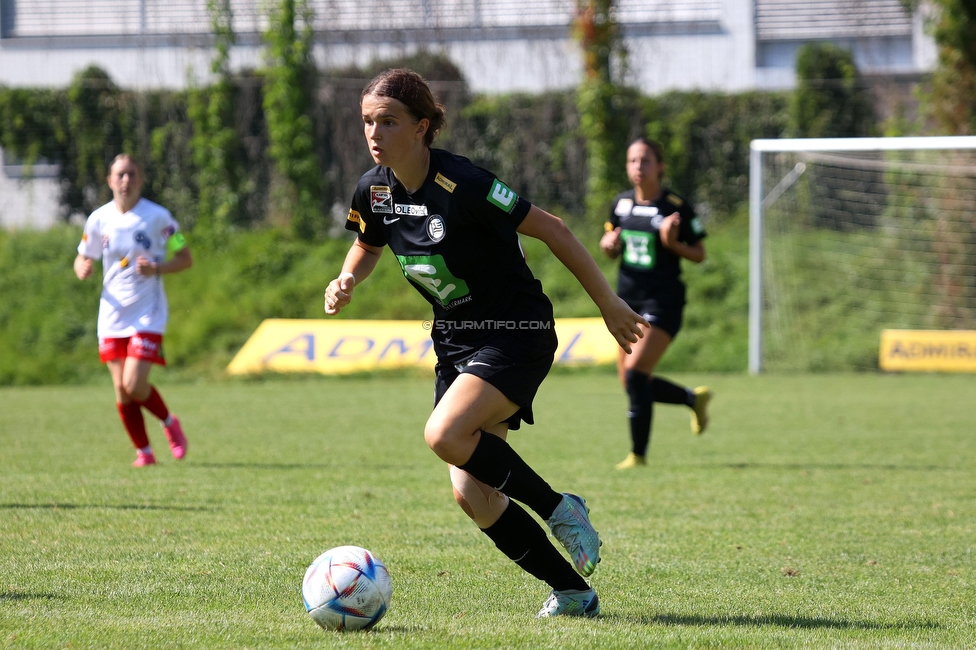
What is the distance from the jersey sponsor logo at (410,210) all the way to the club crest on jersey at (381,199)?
34 millimetres

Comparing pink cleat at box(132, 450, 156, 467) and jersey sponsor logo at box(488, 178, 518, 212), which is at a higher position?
jersey sponsor logo at box(488, 178, 518, 212)

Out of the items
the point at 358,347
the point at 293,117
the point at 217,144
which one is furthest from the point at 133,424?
the point at 217,144

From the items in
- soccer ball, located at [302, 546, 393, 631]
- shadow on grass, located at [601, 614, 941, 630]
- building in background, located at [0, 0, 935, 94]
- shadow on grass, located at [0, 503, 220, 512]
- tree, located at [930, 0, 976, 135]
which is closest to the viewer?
soccer ball, located at [302, 546, 393, 631]

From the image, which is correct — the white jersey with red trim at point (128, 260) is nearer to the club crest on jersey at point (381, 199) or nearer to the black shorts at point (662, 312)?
the black shorts at point (662, 312)

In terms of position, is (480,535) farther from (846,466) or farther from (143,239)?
(143,239)

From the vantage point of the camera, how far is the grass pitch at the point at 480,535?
3.60 meters

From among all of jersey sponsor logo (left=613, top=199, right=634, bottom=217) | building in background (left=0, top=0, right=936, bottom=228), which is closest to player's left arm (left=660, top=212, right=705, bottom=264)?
jersey sponsor logo (left=613, top=199, right=634, bottom=217)

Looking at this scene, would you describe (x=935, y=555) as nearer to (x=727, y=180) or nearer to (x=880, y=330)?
(x=880, y=330)

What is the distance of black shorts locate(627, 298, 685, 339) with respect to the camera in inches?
323

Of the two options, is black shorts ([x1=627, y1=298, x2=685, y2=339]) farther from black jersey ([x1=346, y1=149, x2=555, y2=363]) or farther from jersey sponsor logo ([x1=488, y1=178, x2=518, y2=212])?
jersey sponsor logo ([x1=488, y1=178, x2=518, y2=212])

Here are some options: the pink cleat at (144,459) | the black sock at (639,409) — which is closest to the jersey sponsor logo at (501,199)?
the black sock at (639,409)

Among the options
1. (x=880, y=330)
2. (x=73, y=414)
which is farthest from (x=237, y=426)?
(x=880, y=330)

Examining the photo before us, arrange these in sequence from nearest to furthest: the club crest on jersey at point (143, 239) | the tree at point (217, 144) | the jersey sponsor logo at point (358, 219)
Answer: the jersey sponsor logo at point (358, 219) → the club crest on jersey at point (143, 239) → the tree at point (217, 144)

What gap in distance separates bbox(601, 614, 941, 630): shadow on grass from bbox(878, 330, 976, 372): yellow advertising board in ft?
44.6
